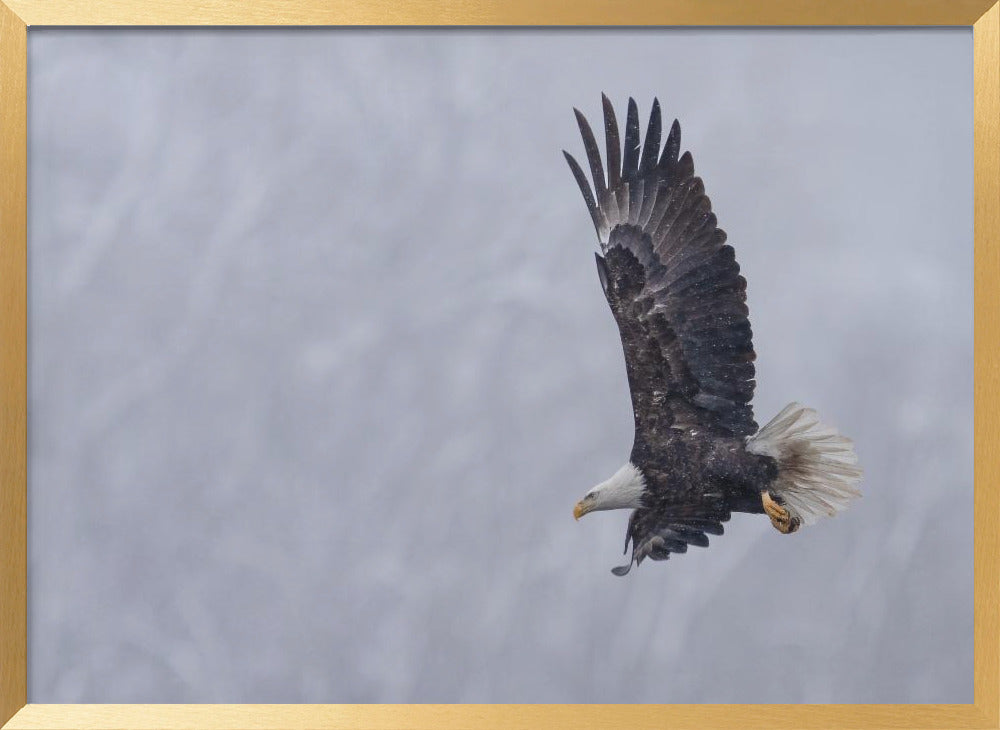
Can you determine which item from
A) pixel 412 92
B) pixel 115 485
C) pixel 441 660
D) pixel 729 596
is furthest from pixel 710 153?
pixel 115 485

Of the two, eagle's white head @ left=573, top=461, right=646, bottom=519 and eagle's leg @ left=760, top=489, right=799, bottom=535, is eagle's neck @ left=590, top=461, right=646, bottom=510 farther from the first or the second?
eagle's leg @ left=760, top=489, right=799, bottom=535

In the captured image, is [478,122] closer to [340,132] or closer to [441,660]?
[340,132]

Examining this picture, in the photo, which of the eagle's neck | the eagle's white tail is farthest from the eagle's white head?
the eagle's white tail

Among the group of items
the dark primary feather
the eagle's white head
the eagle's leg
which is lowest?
the eagle's leg

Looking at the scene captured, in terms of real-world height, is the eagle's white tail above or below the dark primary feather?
below
